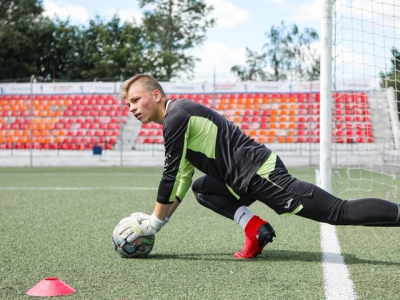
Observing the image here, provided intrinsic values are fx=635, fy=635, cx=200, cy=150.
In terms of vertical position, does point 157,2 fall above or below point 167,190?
above

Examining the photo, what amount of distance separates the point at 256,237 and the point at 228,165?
0.67 meters

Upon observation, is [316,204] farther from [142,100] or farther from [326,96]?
[326,96]

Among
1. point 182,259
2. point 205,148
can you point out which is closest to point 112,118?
point 182,259

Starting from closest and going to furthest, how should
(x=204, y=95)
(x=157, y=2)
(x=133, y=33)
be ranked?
(x=204, y=95)
(x=133, y=33)
(x=157, y=2)

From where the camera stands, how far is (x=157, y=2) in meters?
49.9

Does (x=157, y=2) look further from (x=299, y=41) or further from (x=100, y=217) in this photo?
(x=100, y=217)

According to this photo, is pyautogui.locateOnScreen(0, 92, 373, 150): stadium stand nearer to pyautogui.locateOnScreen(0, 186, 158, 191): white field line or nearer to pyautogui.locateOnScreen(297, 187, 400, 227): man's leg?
pyautogui.locateOnScreen(0, 186, 158, 191): white field line

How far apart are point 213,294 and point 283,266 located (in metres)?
0.95

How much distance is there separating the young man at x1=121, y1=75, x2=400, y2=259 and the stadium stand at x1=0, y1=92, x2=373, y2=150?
17768 millimetres

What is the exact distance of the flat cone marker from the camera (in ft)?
10.9

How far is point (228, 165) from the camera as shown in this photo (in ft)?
13.7

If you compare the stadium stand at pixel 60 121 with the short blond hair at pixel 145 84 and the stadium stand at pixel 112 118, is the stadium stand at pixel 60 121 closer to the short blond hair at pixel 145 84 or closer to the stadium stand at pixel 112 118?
the stadium stand at pixel 112 118

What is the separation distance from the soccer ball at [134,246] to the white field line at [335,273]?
1.25 meters

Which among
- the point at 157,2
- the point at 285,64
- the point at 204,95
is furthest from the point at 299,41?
the point at 157,2
